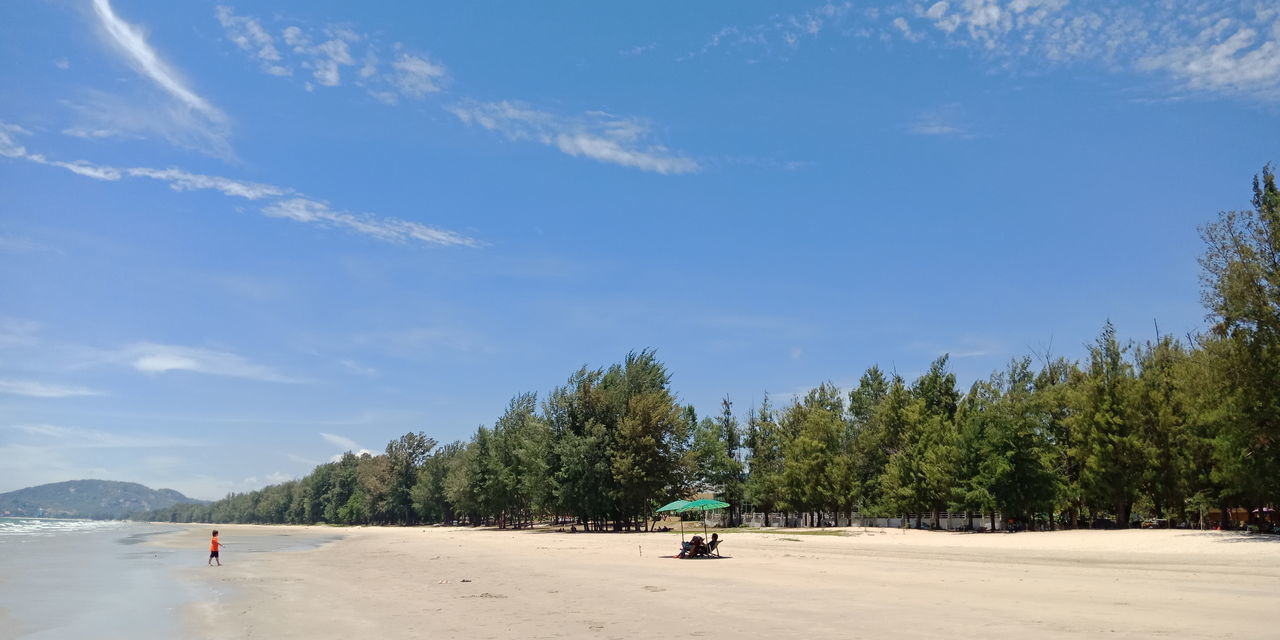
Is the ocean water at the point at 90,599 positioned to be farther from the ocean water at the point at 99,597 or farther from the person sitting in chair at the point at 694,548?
the person sitting in chair at the point at 694,548

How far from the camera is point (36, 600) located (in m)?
23.4

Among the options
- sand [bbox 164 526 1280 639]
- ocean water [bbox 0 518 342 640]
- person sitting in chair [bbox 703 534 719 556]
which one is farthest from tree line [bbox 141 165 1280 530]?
ocean water [bbox 0 518 342 640]

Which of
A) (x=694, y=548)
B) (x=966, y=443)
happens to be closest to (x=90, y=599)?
(x=694, y=548)

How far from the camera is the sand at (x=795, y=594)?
45.2 ft

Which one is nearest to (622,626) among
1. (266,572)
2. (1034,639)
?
(1034,639)

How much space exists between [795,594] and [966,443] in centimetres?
3434

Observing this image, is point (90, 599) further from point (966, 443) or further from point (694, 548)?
point (966, 443)

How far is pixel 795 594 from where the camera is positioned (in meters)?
18.9

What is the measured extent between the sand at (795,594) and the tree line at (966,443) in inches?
312

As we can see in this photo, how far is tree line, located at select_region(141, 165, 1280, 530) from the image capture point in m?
34.0

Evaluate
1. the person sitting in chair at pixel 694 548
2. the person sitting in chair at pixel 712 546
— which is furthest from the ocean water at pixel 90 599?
the person sitting in chair at pixel 712 546

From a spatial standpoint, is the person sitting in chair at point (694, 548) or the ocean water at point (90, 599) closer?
the ocean water at point (90, 599)

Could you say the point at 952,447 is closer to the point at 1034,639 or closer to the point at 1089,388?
the point at 1089,388

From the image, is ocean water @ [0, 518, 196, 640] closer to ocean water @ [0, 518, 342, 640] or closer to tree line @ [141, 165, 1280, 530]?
ocean water @ [0, 518, 342, 640]
